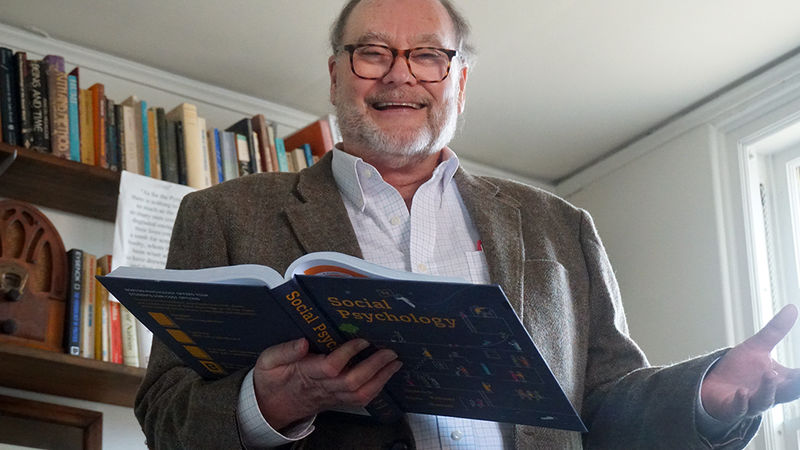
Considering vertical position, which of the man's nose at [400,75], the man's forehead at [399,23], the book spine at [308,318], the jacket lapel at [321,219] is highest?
the man's forehead at [399,23]

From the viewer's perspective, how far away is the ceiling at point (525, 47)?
280 cm

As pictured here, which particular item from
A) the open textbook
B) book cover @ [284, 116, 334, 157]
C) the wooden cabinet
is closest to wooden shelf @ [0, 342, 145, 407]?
the wooden cabinet

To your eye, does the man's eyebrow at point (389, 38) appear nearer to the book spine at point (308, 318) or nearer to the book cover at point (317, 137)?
the book spine at point (308, 318)

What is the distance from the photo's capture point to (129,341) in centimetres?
249

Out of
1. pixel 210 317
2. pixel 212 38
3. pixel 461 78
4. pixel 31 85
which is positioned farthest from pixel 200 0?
pixel 210 317

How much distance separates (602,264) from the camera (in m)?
1.55

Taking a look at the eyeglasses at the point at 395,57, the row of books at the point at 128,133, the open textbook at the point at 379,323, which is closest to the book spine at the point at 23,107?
the row of books at the point at 128,133

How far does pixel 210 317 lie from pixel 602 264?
674 mm

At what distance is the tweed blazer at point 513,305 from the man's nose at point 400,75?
0.54ft

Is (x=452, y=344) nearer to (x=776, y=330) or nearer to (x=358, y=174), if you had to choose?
(x=776, y=330)

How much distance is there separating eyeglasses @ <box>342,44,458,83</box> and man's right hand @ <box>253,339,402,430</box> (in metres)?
0.68

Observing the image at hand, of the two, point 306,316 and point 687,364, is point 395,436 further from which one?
point 687,364

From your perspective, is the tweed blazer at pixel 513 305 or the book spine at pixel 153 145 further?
the book spine at pixel 153 145

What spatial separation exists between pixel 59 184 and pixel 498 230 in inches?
59.9
